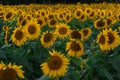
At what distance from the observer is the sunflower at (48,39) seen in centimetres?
529

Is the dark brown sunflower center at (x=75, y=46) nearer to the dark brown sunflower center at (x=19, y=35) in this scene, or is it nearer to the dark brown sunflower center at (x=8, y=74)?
the dark brown sunflower center at (x=19, y=35)

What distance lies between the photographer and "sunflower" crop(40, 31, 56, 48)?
529cm

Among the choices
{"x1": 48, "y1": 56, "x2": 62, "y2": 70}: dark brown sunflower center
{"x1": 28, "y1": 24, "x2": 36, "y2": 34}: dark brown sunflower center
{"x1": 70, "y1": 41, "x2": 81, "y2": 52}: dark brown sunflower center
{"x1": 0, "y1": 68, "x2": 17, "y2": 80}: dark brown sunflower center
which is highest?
{"x1": 0, "y1": 68, "x2": 17, "y2": 80}: dark brown sunflower center

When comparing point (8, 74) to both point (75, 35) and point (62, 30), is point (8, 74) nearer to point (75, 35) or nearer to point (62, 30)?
point (75, 35)

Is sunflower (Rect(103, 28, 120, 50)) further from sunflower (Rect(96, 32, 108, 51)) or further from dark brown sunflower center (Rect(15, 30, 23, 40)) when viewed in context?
dark brown sunflower center (Rect(15, 30, 23, 40))

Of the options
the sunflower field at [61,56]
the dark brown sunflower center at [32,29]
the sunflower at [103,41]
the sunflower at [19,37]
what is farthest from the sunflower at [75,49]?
the dark brown sunflower center at [32,29]

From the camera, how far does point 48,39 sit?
17.5 ft

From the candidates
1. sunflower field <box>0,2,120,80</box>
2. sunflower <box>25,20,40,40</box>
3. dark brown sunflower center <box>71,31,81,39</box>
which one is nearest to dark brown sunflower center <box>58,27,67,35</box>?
sunflower field <box>0,2,120,80</box>

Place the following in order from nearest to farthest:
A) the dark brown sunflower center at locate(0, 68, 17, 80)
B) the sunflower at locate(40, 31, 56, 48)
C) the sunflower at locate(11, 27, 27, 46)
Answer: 1. the dark brown sunflower center at locate(0, 68, 17, 80)
2. the sunflower at locate(40, 31, 56, 48)
3. the sunflower at locate(11, 27, 27, 46)

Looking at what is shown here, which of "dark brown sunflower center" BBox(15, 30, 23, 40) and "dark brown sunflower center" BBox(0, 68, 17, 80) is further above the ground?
"dark brown sunflower center" BBox(0, 68, 17, 80)

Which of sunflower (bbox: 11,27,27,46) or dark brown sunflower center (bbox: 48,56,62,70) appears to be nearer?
dark brown sunflower center (bbox: 48,56,62,70)

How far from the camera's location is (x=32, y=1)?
97.7ft

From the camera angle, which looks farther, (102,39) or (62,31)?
(62,31)

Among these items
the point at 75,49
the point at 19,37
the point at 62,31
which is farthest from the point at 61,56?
the point at 62,31
